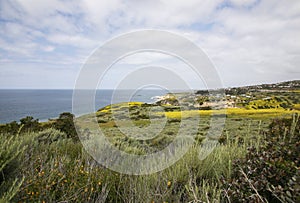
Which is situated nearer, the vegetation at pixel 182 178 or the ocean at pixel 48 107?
the vegetation at pixel 182 178

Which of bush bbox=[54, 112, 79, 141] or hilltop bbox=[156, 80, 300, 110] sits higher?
hilltop bbox=[156, 80, 300, 110]

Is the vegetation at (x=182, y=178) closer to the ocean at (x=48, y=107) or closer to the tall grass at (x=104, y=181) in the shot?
the tall grass at (x=104, y=181)

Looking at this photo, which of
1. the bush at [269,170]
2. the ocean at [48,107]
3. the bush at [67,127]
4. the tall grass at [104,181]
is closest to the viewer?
the bush at [269,170]

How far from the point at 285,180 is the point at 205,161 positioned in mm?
1837

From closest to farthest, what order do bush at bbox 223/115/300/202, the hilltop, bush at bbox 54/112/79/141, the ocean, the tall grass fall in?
bush at bbox 223/115/300/202 < the tall grass < the ocean < bush at bbox 54/112/79/141 < the hilltop

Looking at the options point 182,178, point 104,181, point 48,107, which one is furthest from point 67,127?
point 48,107

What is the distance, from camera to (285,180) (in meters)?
2.49

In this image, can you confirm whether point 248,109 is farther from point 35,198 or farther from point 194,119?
point 35,198

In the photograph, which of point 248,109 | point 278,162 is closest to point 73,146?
point 278,162

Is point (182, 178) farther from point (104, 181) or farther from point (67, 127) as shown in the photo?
point (67, 127)

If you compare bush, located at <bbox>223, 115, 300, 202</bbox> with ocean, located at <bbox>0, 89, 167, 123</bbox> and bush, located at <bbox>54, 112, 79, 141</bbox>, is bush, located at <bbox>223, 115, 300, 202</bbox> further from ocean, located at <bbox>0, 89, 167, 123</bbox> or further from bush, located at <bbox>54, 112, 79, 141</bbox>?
bush, located at <bbox>54, 112, 79, 141</bbox>

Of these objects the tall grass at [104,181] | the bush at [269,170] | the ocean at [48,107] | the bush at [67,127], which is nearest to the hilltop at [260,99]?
the ocean at [48,107]

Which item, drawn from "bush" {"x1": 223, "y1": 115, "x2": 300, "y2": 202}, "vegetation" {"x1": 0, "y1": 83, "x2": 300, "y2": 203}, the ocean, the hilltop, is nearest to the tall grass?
"vegetation" {"x1": 0, "y1": 83, "x2": 300, "y2": 203}

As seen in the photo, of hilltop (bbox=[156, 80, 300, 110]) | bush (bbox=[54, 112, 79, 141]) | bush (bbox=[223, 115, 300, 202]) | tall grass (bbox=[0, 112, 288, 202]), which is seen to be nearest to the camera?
bush (bbox=[223, 115, 300, 202])
